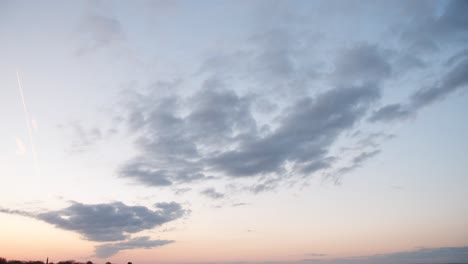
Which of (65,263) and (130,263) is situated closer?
(65,263)

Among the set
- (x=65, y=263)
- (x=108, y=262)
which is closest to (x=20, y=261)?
(x=65, y=263)

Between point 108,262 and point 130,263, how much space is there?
894 centimetres

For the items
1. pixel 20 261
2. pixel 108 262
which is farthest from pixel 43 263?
pixel 108 262

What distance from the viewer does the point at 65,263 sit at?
74.2 m

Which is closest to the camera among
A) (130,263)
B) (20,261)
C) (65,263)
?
(20,261)

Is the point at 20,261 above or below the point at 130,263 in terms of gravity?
above

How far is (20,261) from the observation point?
65312 millimetres

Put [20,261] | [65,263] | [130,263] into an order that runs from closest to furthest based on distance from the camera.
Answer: [20,261]
[65,263]
[130,263]

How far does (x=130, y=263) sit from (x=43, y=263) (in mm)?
22976

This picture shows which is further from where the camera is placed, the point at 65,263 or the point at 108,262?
the point at 108,262

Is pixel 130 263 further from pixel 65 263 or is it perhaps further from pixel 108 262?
pixel 65 263

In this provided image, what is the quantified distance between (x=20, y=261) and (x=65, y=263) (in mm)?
11487

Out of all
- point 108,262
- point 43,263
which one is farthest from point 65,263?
point 108,262

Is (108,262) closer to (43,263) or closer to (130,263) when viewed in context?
(130,263)
